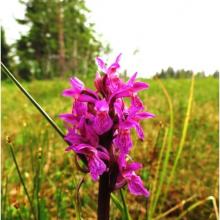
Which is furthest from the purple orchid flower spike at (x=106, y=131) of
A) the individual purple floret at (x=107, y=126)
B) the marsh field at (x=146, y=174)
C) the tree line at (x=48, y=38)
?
the tree line at (x=48, y=38)

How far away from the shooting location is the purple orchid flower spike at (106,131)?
1083mm

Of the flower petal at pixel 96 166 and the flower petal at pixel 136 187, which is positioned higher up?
the flower petal at pixel 96 166

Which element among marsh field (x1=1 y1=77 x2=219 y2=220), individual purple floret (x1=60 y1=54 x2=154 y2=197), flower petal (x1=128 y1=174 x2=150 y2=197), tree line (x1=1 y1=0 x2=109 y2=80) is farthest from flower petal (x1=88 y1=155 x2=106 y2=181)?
tree line (x1=1 y1=0 x2=109 y2=80)

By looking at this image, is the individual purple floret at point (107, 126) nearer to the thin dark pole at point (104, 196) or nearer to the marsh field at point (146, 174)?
the thin dark pole at point (104, 196)

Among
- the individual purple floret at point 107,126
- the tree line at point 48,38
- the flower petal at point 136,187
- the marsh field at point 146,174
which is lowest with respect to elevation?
the marsh field at point 146,174

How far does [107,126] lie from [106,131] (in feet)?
0.08

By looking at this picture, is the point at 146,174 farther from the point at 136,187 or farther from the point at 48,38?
the point at 48,38

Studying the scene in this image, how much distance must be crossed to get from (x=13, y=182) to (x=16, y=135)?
4.66 ft

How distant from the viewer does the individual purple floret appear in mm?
1081

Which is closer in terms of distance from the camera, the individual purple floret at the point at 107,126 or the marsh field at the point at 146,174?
the individual purple floret at the point at 107,126

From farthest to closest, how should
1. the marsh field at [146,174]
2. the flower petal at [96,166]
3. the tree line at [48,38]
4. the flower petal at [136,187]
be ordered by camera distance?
the tree line at [48,38]
the marsh field at [146,174]
the flower petal at [136,187]
the flower petal at [96,166]

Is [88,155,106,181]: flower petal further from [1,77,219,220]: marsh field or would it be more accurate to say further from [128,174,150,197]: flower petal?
[1,77,219,220]: marsh field

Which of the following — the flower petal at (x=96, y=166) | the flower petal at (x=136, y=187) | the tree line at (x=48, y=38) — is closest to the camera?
the flower petal at (x=96, y=166)

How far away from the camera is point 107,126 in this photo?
1.07 metres
